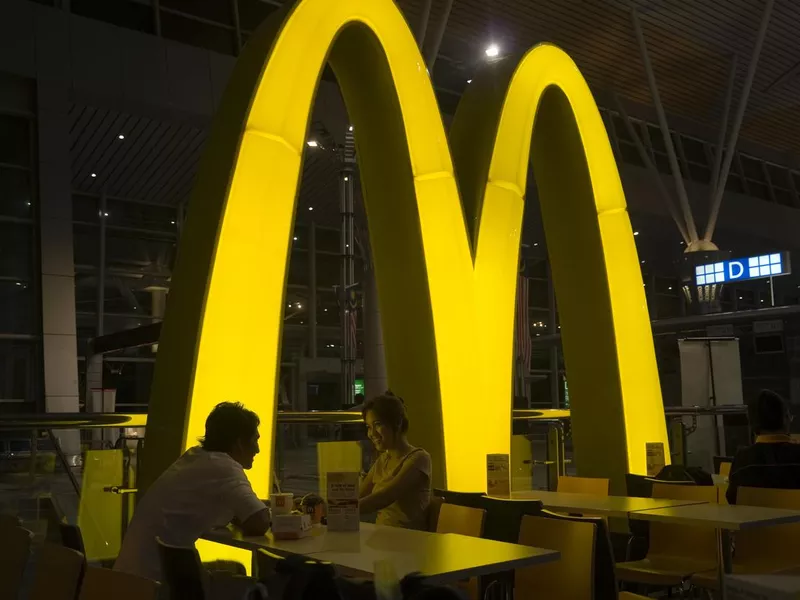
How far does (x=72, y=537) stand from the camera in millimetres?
3168

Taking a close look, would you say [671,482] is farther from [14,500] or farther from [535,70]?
[14,500]

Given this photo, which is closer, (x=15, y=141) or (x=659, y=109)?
(x=15, y=141)

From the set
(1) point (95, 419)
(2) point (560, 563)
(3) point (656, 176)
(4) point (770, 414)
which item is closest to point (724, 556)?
(4) point (770, 414)

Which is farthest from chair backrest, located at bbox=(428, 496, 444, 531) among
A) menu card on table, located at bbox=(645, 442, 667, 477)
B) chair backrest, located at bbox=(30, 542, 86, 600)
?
menu card on table, located at bbox=(645, 442, 667, 477)

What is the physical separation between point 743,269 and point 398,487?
1824 centimetres

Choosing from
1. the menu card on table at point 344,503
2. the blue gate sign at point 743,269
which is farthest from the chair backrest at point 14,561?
the blue gate sign at point 743,269

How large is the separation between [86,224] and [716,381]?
525 inches

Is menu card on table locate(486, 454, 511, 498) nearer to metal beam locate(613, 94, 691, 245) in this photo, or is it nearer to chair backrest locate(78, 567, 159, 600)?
chair backrest locate(78, 567, 159, 600)

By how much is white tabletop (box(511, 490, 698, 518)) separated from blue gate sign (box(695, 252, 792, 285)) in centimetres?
1622

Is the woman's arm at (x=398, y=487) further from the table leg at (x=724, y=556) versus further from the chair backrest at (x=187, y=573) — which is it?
the chair backrest at (x=187, y=573)

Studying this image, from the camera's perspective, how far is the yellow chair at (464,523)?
389cm

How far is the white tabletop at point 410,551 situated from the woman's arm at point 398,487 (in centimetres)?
54

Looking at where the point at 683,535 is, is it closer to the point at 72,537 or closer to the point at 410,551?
the point at 410,551

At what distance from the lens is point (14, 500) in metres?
6.80
